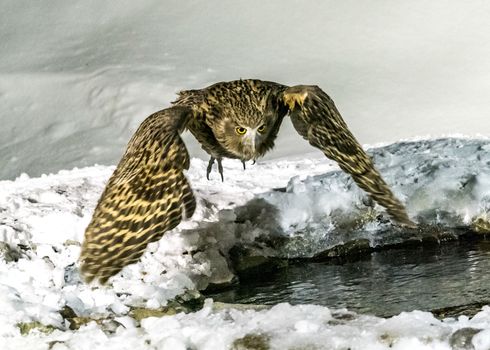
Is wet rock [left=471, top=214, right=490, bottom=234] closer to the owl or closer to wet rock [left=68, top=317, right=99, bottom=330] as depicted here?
the owl

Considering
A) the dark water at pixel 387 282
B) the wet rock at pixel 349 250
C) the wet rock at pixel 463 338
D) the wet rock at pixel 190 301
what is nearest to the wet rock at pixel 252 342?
the wet rock at pixel 463 338

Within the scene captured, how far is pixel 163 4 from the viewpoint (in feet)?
42.1

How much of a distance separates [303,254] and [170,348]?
2859 millimetres

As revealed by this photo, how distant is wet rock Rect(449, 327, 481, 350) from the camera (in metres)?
4.24

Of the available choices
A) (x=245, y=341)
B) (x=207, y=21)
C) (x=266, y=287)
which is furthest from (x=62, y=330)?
(x=207, y=21)

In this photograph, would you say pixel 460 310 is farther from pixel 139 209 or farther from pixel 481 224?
pixel 481 224

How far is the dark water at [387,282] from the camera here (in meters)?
5.86

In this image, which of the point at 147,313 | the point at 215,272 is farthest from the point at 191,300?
the point at 147,313

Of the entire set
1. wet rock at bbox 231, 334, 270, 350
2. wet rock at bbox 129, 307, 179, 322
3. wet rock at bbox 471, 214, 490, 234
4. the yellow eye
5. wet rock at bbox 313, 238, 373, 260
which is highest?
the yellow eye

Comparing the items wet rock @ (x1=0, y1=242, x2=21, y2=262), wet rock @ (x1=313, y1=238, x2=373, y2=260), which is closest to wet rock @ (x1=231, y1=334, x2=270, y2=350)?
wet rock @ (x1=0, y1=242, x2=21, y2=262)

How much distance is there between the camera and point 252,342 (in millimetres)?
4555

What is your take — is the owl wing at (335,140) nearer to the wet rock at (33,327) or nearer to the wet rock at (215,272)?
the wet rock at (215,272)

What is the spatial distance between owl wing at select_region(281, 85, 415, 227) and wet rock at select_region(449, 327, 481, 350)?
41.1 inches

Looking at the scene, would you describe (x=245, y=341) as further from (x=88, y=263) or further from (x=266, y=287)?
(x=266, y=287)
